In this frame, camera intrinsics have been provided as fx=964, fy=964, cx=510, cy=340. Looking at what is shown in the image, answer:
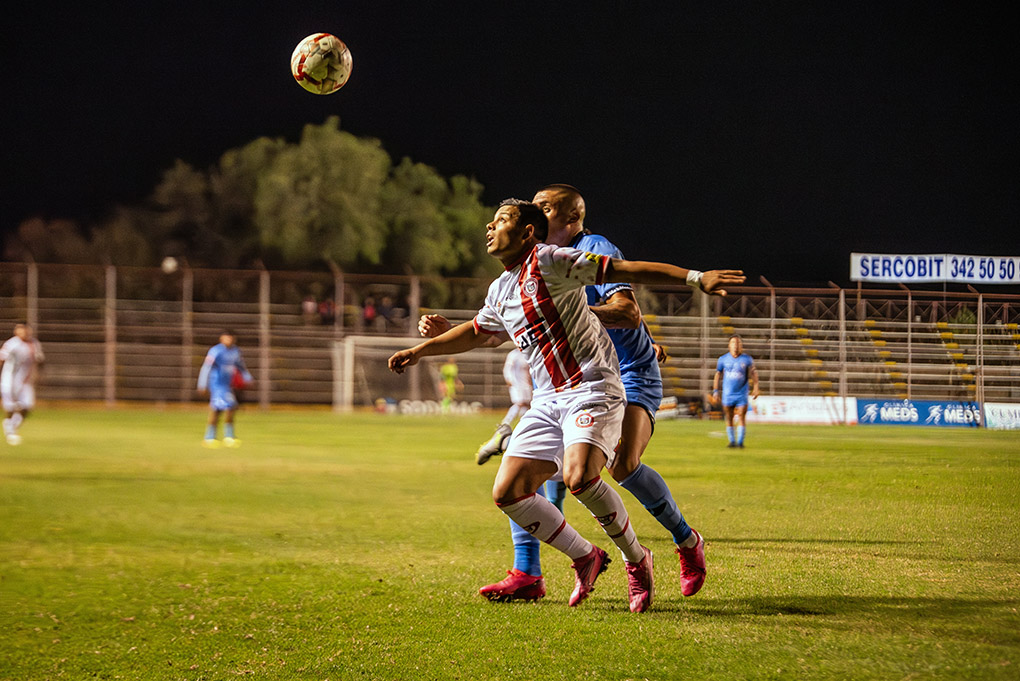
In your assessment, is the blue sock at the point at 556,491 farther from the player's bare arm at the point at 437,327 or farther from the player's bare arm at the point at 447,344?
the player's bare arm at the point at 447,344

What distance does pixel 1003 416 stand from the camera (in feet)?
19.6

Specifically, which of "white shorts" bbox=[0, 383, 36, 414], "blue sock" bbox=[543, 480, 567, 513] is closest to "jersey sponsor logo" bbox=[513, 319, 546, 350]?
"blue sock" bbox=[543, 480, 567, 513]

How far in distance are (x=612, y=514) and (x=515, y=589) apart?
0.82 meters

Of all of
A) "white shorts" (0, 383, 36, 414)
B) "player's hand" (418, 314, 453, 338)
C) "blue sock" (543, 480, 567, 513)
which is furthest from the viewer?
"white shorts" (0, 383, 36, 414)

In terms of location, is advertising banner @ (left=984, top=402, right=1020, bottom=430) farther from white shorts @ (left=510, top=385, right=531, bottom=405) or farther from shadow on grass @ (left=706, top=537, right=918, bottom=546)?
white shorts @ (left=510, top=385, right=531, bottom=405)

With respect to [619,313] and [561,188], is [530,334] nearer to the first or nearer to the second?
[619,313]

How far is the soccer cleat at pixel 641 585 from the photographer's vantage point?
5.00m

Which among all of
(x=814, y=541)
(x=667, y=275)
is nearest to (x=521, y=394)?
(x=814, y=541)

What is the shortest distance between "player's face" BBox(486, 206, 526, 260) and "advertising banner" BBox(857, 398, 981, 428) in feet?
9.94

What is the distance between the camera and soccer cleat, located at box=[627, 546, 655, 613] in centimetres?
500

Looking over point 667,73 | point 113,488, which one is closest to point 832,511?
point 667,73

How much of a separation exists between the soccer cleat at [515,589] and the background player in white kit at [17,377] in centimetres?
1623

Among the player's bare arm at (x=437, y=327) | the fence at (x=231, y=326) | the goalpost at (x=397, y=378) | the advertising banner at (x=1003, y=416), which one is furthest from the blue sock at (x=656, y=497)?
the goalpost at (x=397, y=378)

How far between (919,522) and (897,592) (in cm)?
97
